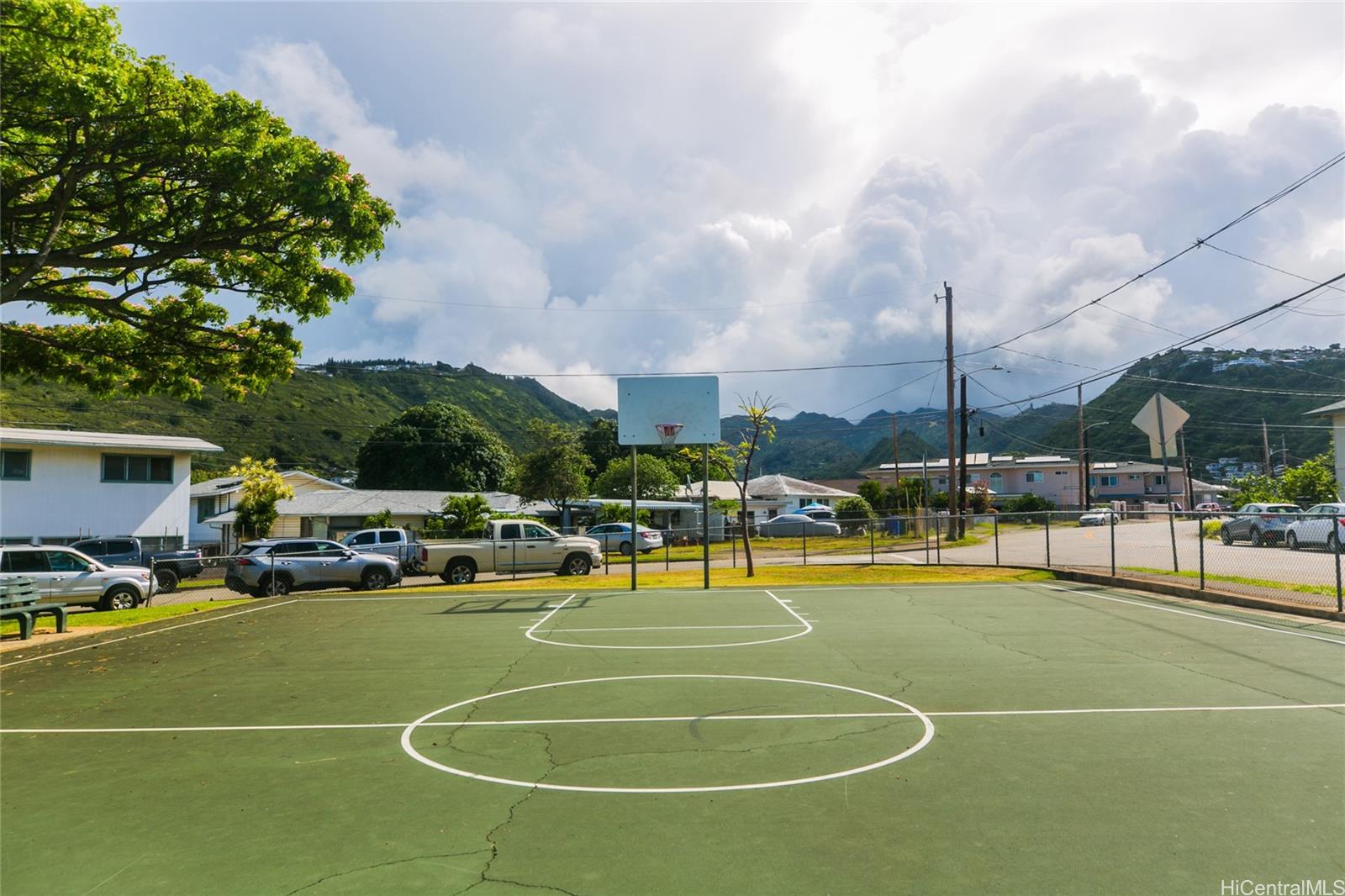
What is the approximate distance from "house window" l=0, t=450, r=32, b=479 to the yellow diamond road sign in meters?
40.2

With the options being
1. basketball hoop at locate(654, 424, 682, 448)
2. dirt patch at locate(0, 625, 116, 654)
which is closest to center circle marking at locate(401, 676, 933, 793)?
dirt patch at locate(0, 625, 116, 654)

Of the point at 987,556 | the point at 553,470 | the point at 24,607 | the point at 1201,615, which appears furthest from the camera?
the point at 553,470

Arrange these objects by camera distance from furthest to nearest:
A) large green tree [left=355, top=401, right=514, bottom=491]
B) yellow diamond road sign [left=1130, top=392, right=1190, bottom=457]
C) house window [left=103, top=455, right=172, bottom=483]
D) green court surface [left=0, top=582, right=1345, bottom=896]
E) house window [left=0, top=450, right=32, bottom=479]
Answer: large green tree [left=355, top=401, right=514, bottom=491] → house window [left=103, top=455, right=172, bottom=483] → house window [left=0, top=450, right=32, bottom=479] → yellow diamond road sign [left=1130, top=392, right=1190, bottom=457] → green court surface [left=0, top=582, right=1345, bottom=896]

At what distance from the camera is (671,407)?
22234 mm

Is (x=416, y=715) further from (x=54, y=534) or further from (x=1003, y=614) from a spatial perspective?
(x=54, y=534)

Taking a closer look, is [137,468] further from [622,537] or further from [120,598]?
[622,537]

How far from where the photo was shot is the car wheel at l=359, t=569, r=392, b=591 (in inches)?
974

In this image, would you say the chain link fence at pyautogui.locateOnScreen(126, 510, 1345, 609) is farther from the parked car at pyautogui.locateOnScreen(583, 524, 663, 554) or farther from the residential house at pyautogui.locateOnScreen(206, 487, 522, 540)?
the residential house at pyautogui.locateOnScreen(206, 487, 522, 540)

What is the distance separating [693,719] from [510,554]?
2050cm

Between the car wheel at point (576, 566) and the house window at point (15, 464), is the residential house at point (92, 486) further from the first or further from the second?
the car wheel at point (576, 566)

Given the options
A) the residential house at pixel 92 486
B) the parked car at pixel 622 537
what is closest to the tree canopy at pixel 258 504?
the residential house at pixel 92 486

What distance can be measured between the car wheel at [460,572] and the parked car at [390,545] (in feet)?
9.55

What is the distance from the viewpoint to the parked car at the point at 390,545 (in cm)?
2869

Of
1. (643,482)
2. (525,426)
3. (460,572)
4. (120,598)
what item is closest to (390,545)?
(460,572)
